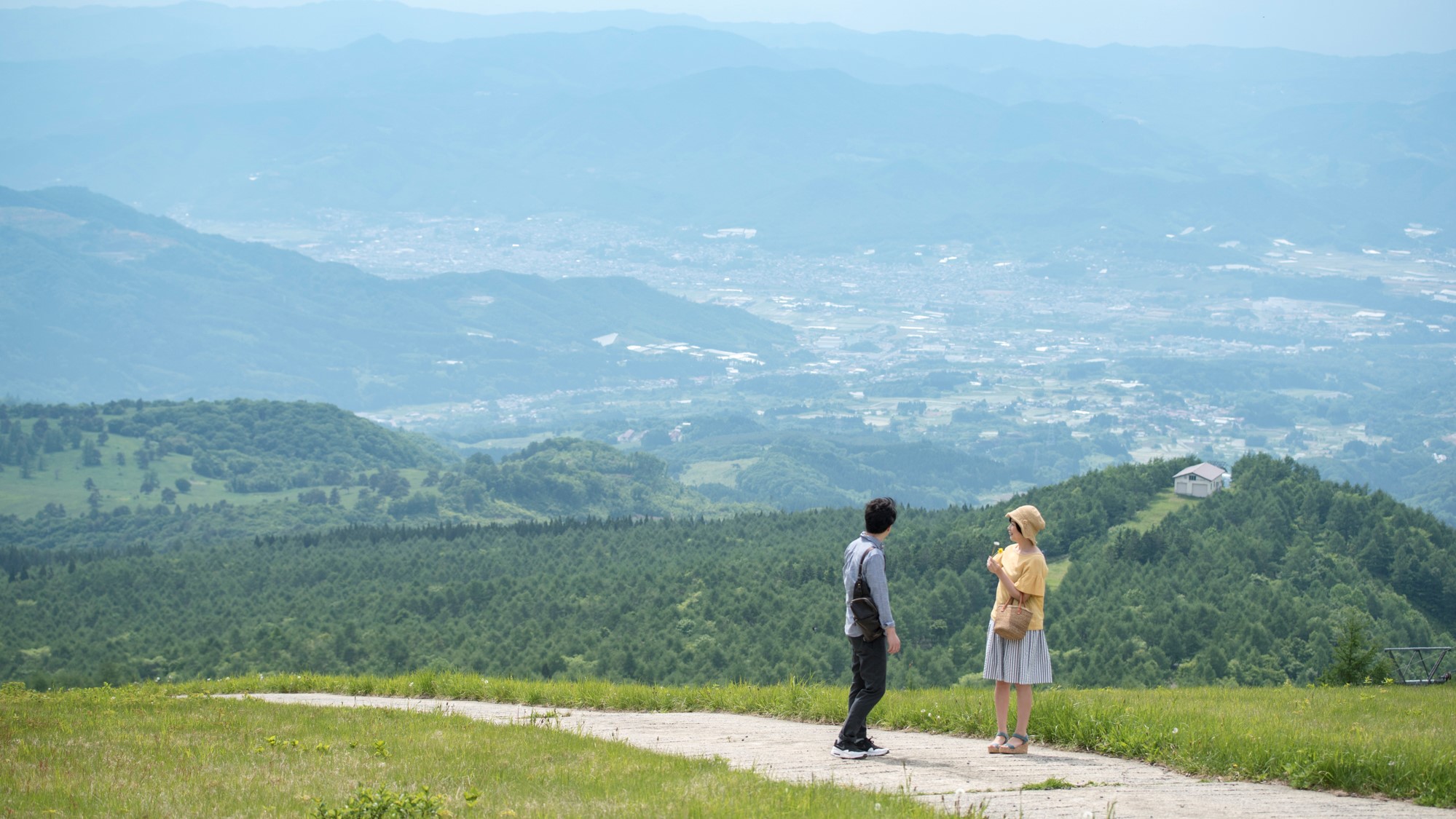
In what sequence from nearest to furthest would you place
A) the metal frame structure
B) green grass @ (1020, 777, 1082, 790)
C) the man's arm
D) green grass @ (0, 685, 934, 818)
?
green grass @ (0, 685, 934, 818)
green grass @ (1020, 777, 1082, 790)
the man's arm
the metal frame structure

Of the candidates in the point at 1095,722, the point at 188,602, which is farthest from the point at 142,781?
the point at 188,602

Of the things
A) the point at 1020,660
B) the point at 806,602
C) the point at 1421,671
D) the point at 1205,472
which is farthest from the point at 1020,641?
the point at 1205,472

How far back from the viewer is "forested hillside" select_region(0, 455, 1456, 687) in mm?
65062

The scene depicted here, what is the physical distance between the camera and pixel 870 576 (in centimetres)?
1530

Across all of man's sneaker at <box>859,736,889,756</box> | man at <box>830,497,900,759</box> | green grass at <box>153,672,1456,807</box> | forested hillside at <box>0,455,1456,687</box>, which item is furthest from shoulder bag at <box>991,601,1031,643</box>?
forested hillside at <box>0,455,1456,687</box>

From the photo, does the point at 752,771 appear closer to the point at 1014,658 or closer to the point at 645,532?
the point at 1014,658

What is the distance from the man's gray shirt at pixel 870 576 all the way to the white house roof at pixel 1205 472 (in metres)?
77.5

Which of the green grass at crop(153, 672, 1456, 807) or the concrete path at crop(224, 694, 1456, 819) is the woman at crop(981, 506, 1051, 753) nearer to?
the concrete path at crop(224, 694, 1456, 819)

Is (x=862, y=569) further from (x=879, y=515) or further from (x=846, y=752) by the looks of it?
(x=846, y=752)

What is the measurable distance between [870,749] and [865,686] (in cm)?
78

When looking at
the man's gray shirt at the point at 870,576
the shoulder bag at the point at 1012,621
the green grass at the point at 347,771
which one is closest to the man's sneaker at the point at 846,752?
the man's gray shirt at the point at 870,576

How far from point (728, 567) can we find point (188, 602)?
148 ft

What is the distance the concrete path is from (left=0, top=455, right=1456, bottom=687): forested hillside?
38.6 metres

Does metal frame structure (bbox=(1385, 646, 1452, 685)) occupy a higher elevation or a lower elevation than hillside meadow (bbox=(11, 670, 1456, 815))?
lower
